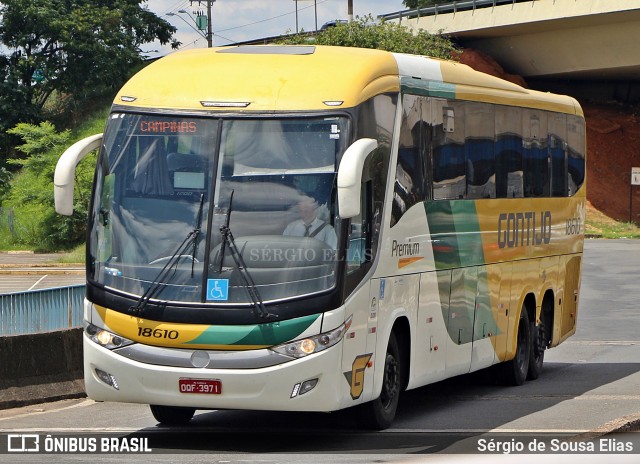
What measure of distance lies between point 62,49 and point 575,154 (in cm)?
5604

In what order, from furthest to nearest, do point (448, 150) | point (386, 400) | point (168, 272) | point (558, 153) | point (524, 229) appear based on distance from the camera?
point (558, 153), point (524, 229), point (448, 150), point (386, 400), point (168, 272)

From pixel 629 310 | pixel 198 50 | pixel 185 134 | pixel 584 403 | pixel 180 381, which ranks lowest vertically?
pixel 629 310

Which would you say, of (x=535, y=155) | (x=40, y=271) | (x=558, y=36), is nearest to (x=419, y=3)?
(x=558, y=36)

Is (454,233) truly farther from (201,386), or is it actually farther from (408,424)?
(201,386)

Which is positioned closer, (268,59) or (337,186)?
(337,186)

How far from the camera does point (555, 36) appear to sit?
6169 cm

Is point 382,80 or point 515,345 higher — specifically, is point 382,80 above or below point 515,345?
above

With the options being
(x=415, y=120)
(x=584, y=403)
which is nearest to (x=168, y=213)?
(x=415, y=120)

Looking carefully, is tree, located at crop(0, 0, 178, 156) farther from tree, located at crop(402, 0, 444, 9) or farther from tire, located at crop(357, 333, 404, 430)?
tire, located at crop(357, 333, 404, 430)

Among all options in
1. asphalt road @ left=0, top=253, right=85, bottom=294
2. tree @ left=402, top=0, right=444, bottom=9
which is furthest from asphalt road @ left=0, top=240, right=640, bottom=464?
tree @ left=402, top=0, right=444, bottom=9

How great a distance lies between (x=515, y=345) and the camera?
16859 millimetres

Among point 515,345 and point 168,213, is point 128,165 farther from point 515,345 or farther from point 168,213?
point 515,345

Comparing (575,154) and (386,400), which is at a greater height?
(575,154)

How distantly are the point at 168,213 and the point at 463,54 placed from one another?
2249 inches
